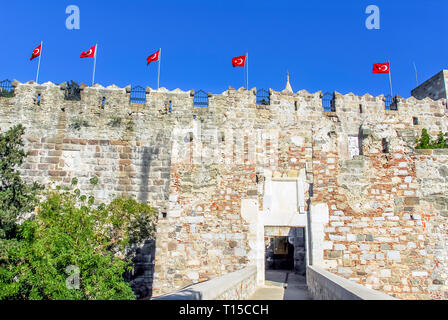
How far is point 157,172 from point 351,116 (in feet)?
27.7

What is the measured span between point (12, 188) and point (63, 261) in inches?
226

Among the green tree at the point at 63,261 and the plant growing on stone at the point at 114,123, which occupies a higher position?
the plant growing on stone at the point at 114,123

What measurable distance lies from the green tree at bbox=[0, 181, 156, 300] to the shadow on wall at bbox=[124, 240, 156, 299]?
1.03 metres

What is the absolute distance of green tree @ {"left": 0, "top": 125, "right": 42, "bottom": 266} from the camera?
471 inches

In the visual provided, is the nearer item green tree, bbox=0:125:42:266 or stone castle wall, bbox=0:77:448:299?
stone castle wall, bbox=0:77:448:299

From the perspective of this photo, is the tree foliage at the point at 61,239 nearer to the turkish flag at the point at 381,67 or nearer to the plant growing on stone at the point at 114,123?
the plant growing on stone at the point at 114,123

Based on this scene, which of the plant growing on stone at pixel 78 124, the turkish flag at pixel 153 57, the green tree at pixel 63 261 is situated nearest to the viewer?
the green tree at pixel 63 261

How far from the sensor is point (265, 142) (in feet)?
46.4

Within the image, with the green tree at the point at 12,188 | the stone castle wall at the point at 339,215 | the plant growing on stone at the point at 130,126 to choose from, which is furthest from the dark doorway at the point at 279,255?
the green tree at the point at 12,188

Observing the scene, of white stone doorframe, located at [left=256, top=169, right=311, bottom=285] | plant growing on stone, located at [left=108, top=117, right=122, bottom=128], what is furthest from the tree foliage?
white stone doorframe, located at [left=256, top=169, right=311, bottom=285]

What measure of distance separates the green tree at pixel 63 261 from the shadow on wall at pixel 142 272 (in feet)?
3.36

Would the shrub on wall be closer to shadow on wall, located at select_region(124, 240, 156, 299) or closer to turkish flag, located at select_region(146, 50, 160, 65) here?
shadow on wall, located at select_region(124, 240, 156, 299)

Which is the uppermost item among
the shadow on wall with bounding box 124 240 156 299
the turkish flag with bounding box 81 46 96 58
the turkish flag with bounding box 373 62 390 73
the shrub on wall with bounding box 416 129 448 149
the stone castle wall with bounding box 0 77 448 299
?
the turkish flag with bounding box 81 46 96 58

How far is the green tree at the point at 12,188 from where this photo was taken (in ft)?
39.2
